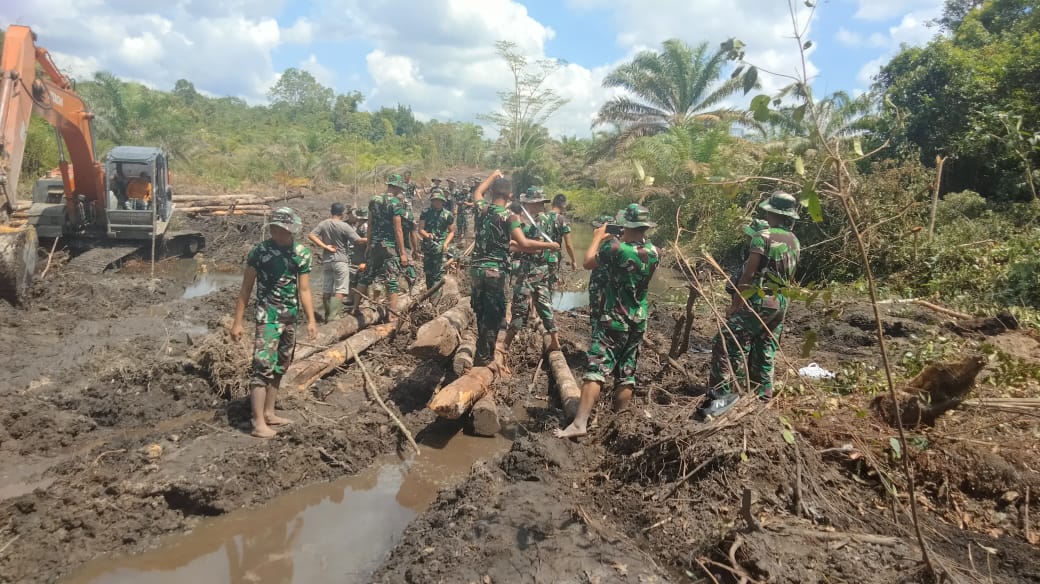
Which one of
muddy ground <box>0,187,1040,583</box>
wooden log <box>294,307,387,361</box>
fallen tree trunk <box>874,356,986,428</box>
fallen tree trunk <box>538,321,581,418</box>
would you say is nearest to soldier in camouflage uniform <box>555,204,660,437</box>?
muddy ground <box>0,187,1040,583</box>

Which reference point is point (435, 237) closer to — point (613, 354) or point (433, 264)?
point (433, 264)

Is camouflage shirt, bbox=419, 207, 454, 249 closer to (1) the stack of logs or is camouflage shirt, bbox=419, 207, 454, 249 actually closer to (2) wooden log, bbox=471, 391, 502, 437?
(2) wooden log, bbox=471, 391, 502, 437

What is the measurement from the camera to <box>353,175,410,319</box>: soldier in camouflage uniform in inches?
333

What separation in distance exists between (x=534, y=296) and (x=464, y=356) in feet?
4.22

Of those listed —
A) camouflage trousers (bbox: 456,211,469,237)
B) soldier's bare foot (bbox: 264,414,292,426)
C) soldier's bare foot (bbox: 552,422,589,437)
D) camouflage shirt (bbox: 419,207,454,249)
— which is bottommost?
soldier's bare foot (bbox: 264,414,292,426)

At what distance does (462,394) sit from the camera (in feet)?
17.4

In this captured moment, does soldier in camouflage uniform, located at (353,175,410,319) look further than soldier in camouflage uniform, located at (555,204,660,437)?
Yes

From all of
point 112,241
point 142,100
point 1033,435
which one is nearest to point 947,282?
point 1033,435

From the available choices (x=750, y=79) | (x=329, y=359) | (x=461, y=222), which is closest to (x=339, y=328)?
(x=329, y=359)

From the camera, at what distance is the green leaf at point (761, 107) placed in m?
2.23

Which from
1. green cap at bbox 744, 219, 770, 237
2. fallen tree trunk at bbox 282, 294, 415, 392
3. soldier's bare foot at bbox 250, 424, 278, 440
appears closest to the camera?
soldier's bare foot at bbox 250, 424, 278, 440

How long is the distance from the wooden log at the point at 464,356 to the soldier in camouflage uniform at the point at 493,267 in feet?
0.37

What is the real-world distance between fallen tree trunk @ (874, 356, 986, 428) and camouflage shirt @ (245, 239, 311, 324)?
4788 millimetres

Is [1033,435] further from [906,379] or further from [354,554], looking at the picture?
[354,554]
